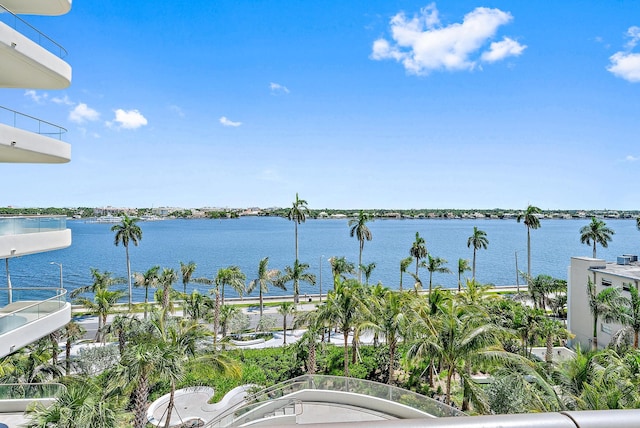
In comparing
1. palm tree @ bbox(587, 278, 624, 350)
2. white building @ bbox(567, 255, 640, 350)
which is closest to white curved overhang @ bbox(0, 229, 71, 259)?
palm tree @ bbox(587, 278, 624, 350)

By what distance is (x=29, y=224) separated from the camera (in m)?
12.9

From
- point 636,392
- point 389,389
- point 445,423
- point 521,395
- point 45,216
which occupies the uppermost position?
point 45,216

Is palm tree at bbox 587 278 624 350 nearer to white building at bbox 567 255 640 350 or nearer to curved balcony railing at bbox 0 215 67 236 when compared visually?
white building at bbox 567 255 640 350

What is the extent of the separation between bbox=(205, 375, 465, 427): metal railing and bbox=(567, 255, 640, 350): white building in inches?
939

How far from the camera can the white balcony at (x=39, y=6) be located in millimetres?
14188

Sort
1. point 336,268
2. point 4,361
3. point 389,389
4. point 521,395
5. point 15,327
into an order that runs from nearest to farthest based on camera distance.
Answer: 1. point 15,327
2. point 389,389
3. point 521,395
4. point 4,361
5. point 336,268

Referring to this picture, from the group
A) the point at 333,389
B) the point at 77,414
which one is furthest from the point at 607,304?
the point at 77,414

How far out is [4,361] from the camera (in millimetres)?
20625

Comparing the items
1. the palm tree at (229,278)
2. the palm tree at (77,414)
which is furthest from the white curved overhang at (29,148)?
the palm tree at (229,278)

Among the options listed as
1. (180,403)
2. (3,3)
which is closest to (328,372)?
(180,403)

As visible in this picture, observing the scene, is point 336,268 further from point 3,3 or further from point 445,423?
point 445,423

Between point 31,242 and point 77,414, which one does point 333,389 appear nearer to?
point 77,414

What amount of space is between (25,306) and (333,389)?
36.9ft

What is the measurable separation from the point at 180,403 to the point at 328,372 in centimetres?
1012
